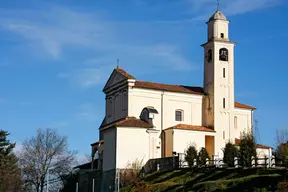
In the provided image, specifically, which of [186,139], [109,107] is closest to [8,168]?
[109,107]

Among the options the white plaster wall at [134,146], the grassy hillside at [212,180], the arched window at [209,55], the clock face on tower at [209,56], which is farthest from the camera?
the clock face on tower at [209,56]

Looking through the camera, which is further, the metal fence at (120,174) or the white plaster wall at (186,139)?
the white plaster wall at (186,139)

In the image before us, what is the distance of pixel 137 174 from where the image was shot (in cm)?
6191

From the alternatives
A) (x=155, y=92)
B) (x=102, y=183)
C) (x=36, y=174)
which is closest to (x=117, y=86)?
(x=155, y=92)

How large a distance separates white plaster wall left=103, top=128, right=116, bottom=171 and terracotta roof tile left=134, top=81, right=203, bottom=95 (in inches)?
244

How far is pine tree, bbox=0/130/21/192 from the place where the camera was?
75.1 m

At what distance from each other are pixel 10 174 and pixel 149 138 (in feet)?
66.4

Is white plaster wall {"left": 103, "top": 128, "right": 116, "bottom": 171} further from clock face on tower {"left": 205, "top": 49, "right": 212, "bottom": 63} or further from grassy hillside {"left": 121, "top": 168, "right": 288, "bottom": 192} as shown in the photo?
clock face on tower {"left": 205, "top": 49, "right": 212, "bottom": 63}

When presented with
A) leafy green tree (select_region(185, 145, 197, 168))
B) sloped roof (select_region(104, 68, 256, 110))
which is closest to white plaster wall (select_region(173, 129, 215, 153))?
sloped roof (select_region(104, 68, 256, 110))

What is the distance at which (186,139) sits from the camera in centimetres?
6638

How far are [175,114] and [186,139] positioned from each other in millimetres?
4277

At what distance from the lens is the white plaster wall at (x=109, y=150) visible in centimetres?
6431

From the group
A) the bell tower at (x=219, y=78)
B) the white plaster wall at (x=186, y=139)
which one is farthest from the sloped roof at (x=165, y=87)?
the white plaster wall at (x=186, y=139)

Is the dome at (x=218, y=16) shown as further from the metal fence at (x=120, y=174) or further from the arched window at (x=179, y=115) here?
the metal fence at (x=120, y=174)
